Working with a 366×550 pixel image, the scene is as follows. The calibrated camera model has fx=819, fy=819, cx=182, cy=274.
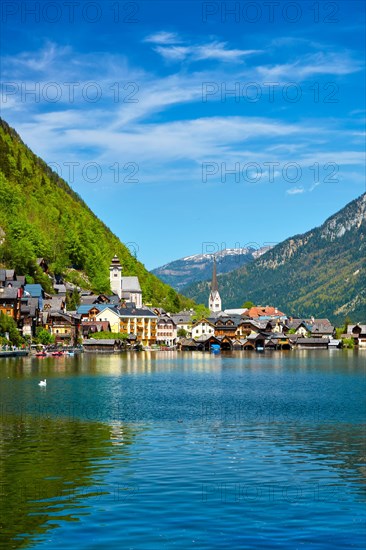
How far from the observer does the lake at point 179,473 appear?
27094 mm

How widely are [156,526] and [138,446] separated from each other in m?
15.2

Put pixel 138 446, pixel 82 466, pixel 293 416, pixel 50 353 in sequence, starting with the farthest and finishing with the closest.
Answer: pixel 50 353 < pixel 293 416 < pixel 138 446 < pixel 82 466

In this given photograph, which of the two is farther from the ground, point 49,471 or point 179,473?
point 49,471

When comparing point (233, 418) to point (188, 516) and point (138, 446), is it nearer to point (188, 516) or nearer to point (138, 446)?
point (138, 446)

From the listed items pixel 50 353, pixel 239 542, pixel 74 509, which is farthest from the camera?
pixel 50 353

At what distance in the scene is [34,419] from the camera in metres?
53.1

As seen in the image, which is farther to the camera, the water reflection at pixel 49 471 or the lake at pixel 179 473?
the water reflection at pixel 49 471

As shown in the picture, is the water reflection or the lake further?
the water reflection

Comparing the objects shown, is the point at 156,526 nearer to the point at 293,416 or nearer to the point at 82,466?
the point at 82,466

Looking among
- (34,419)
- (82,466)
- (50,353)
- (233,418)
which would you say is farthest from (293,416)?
(50,353)

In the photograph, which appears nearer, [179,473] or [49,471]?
[179,473]

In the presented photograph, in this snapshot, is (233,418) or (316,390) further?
(316,390)

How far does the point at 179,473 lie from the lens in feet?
117

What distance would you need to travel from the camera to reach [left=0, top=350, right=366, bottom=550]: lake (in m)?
27.1
